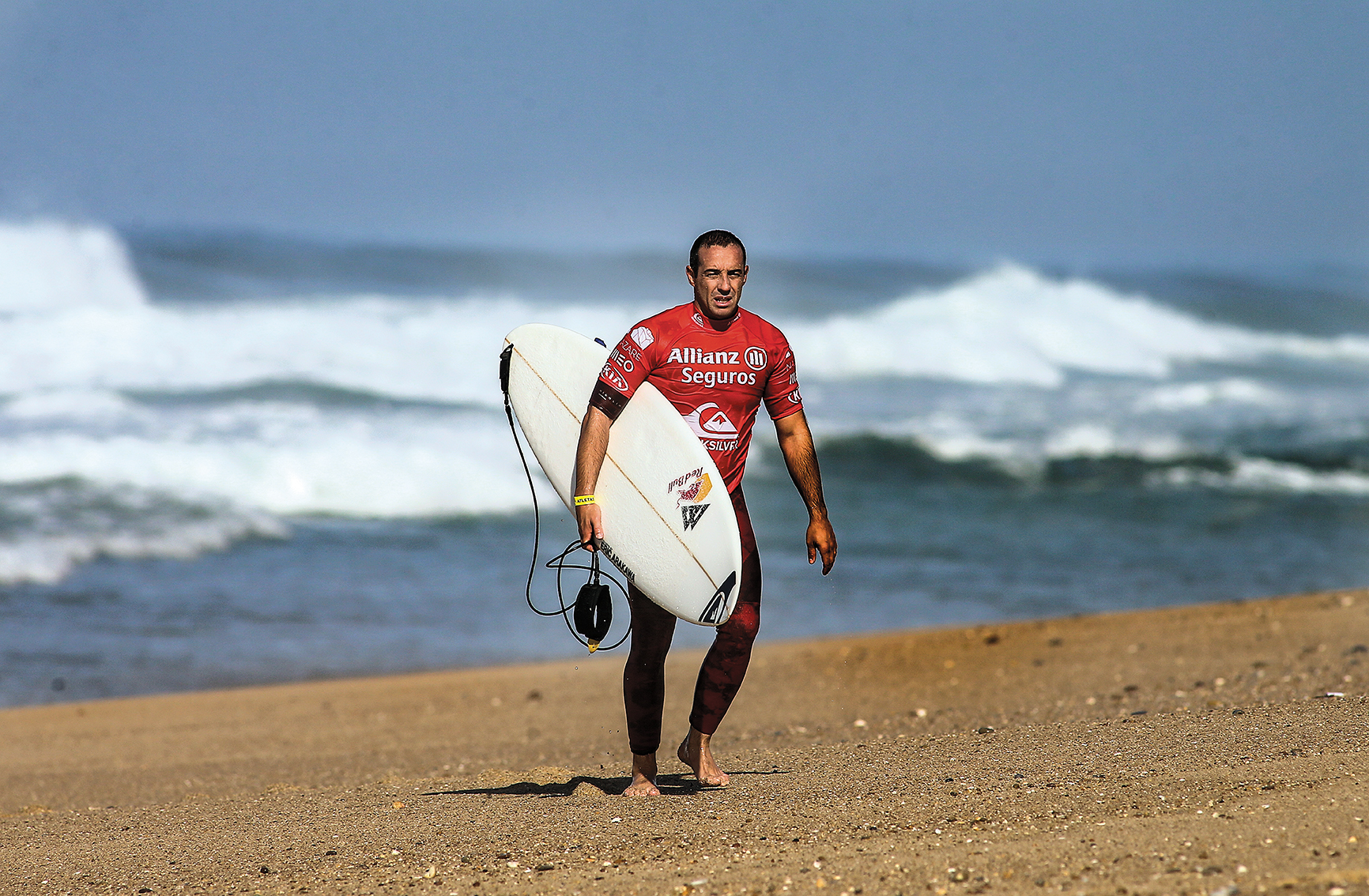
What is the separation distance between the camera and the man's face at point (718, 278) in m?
3.73

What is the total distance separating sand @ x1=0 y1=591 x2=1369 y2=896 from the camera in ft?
9.78

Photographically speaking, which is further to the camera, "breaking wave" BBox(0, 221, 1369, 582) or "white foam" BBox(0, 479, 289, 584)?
"breaking wave" BBox(0, 221, 1369, 582)

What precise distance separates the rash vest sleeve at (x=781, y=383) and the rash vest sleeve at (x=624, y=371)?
15.5 inches

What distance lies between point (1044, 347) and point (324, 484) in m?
18.3

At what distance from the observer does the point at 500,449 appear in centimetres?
1672

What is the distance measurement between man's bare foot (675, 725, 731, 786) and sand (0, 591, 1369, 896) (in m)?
0.10

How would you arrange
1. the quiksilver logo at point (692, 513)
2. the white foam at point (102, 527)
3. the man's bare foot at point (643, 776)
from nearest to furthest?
the quiksilver logo at point (692, 513)
the man's bare foot at point (643, 776)
the white foam at point (102, 527)

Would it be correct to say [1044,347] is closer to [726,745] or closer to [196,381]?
[196,381]

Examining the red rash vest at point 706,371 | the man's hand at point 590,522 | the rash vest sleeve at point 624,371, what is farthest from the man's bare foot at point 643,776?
the rash vest sleeve at point 624,371

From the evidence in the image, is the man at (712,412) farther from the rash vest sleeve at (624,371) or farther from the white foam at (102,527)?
the white foam at (102,527)

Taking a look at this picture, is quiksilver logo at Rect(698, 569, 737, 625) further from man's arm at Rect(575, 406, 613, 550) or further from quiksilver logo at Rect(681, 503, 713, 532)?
man's arm at Rect(575, 406, 613, 550)

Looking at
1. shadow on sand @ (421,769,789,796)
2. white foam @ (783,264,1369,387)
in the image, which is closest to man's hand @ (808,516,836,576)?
shadow on sand @ (421,769,789,796)

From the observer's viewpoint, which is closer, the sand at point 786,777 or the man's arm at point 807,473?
the sand at point 786,777

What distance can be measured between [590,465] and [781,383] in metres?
0.66
